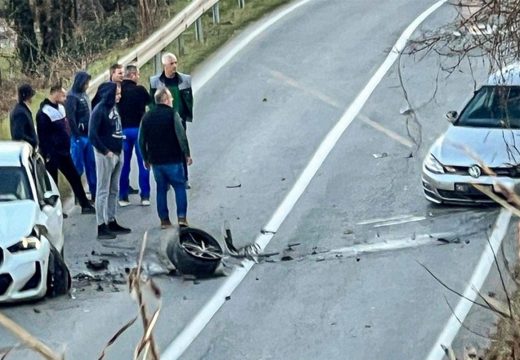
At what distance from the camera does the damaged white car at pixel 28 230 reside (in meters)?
11.3

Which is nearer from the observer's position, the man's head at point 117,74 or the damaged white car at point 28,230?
the damaged white car at point 28,230

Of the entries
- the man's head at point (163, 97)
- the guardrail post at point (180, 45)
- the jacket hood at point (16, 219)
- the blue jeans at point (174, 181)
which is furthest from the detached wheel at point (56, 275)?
the guardrail post at point (180, 45)

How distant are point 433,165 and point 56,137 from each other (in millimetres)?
4321

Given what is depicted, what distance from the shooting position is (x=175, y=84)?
15.2m

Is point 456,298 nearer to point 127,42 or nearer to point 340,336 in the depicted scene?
point 340,336

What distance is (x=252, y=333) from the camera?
10594mm

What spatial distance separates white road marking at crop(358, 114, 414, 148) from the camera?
16.8 metres

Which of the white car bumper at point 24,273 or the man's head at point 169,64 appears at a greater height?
the man's head at point 169,64

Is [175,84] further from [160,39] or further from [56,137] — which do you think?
[160,39]

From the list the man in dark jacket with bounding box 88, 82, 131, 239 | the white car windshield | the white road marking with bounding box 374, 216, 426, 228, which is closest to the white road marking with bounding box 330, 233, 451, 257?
the white road marking with bounding box 374, 216, 426, 228

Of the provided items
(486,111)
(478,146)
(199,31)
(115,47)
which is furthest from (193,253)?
(115,47)

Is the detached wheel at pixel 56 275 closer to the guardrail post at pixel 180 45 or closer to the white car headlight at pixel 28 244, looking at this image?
the white car headlight at pixel 28 244

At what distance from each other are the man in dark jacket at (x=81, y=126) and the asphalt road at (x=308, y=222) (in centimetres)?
80

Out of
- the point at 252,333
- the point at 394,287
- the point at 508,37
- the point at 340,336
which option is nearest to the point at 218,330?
the point at 252,333
